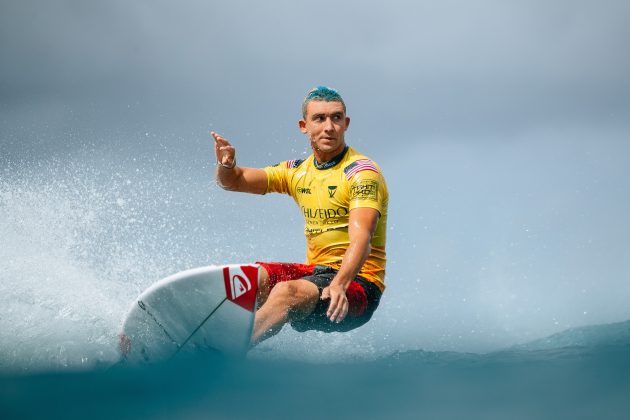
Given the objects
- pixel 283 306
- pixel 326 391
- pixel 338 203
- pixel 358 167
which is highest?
pixel 358 167

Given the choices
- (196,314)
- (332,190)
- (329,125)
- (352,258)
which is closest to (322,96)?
(329,125)

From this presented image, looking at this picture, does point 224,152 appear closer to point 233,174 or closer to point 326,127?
point 233,174

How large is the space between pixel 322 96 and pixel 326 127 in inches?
15.0

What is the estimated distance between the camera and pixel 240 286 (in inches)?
268

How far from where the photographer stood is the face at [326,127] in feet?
25.1

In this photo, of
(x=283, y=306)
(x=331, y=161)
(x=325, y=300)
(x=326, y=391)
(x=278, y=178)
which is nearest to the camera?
(x=283, y=306)

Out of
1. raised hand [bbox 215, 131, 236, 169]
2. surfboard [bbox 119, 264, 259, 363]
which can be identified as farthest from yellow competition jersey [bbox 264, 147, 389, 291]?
surfboard [bbox 119, 264, 259, 363]

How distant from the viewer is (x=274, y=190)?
8.33 metres

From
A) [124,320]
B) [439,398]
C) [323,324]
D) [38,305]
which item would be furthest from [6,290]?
[439,398]

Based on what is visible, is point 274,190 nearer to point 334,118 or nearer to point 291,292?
point 334,118

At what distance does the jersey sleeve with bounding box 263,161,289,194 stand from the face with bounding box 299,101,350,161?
0.58m

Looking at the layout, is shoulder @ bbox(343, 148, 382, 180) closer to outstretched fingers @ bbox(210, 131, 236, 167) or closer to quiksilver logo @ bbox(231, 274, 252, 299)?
outstretched fingers @ bbox(210, 131, 236, 167)

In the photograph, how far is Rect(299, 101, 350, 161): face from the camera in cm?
766

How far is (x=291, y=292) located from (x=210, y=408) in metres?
1.29
